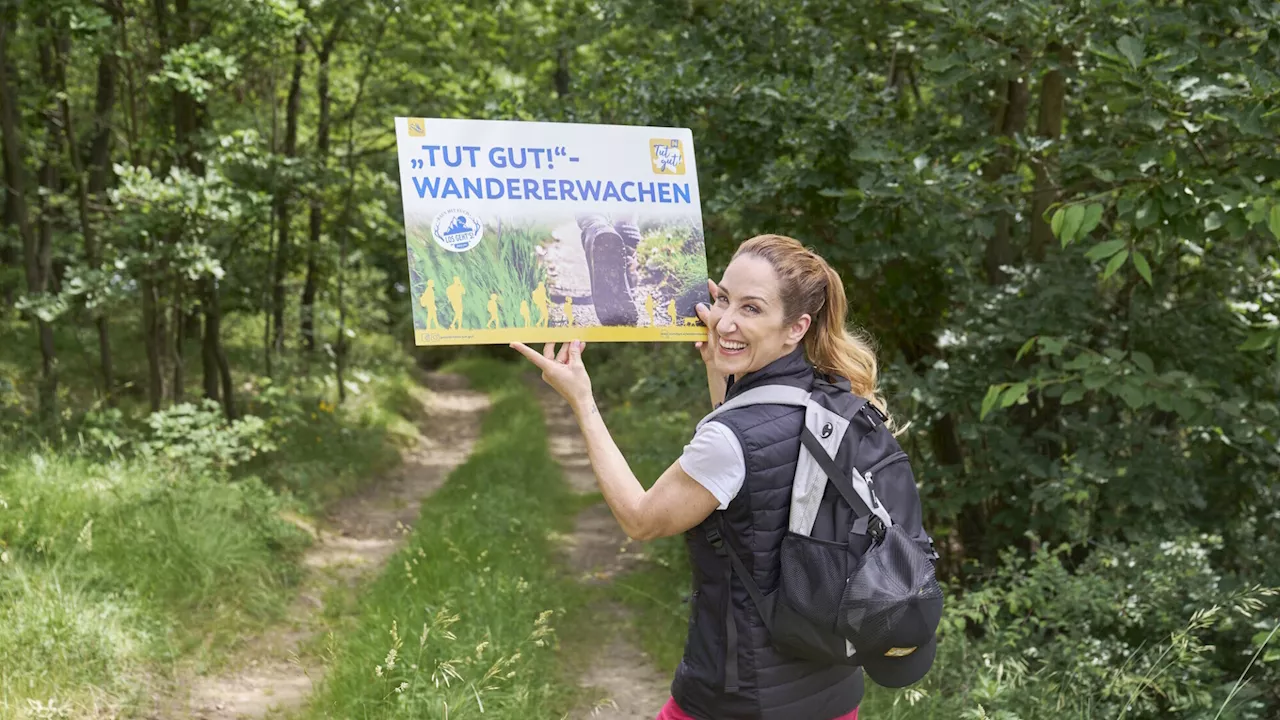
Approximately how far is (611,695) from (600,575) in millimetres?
2218

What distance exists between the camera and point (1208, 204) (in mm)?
3879

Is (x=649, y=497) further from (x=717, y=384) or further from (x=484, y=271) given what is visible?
(x=484, y=271)

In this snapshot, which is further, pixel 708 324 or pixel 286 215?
pixel 286 215

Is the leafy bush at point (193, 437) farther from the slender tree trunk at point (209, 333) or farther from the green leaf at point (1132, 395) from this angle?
the green leaf at point (1132, 395)

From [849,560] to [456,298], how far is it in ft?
3.88

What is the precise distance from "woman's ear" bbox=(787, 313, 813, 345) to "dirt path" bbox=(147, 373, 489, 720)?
9.68ft

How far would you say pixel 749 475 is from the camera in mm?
2168

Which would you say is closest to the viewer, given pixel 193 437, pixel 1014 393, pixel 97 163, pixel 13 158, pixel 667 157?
pixel 667 157

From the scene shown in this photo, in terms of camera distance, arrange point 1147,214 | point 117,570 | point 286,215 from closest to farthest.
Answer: point 1147,214 < point 117,570 < point 286,215

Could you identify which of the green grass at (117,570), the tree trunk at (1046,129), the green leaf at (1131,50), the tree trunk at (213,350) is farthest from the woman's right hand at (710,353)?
the tree trunk at (213,350)

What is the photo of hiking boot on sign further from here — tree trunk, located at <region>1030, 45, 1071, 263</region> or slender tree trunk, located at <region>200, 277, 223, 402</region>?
slender tree trunk, located at <region>200, 277, 223, 402</region>

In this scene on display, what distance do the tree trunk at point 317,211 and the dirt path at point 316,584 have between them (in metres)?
2.24

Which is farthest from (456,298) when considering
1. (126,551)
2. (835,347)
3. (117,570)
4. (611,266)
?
(126,551)

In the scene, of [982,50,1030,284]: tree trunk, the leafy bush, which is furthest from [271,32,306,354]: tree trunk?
[982,50,1030,284]: tree trunk
